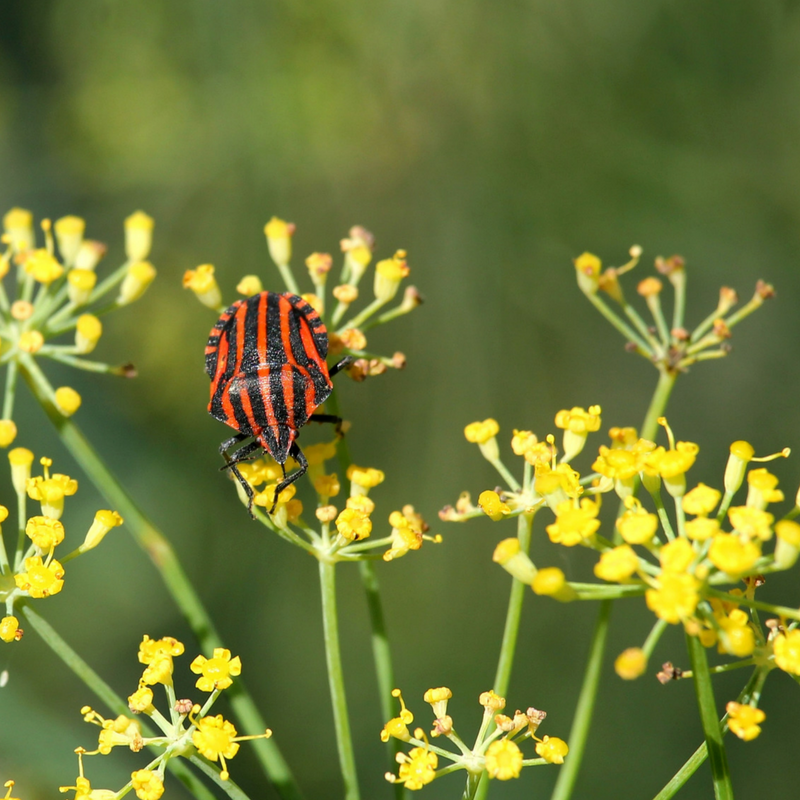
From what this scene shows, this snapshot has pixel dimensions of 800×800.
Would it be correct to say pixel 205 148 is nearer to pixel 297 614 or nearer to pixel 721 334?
pixel 297 614

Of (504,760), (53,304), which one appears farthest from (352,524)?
(53,304)

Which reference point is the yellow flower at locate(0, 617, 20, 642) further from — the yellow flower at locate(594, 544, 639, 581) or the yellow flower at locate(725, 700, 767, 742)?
the yellow flower at locate(725, 700, 767, 742)

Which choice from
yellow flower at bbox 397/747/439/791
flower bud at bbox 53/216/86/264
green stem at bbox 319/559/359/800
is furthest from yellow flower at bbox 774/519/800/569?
flower bud at bbox 53/216/86/264

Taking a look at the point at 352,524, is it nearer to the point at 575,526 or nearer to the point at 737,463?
the point at 575,526

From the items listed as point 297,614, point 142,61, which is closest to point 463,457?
point 297,614

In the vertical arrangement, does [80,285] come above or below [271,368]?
above

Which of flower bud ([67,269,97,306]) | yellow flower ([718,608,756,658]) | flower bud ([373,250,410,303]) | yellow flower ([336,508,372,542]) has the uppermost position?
flower bud ([67,269,97,306])

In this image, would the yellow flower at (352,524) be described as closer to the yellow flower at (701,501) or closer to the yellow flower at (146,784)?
the yellow flower at (146,784)
